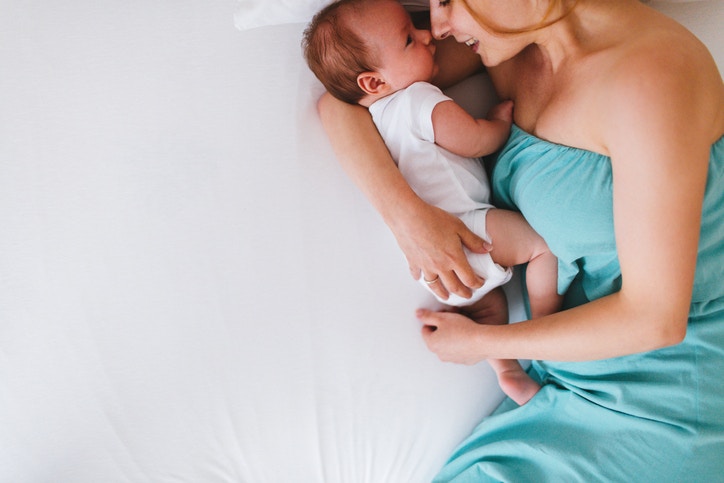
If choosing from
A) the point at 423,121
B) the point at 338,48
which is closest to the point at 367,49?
the point at 338,48

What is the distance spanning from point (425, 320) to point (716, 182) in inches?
23.0

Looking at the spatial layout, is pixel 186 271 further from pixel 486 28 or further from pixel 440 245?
pixel 486 28

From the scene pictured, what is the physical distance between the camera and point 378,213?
1194 mm

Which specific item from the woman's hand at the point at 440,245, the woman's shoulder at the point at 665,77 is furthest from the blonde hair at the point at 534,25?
the woman's hand at the point at 440,245

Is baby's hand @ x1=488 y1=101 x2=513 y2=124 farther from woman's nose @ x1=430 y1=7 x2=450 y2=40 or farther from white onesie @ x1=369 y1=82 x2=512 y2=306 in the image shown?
woman's nose @ x1=430 y1=7 x2=450 y2=40

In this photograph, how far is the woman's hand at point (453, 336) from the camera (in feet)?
3.83

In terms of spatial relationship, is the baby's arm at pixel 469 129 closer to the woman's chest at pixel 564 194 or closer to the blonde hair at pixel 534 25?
the woman's chest at pixel 564 194

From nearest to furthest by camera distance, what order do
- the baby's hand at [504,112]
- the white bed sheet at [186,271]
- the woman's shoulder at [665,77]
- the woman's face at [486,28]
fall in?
the woman's shoulder at [665,77] → the woman's face at [486,28] → the white bed sheet at [186,271] → the baby's hand at [504,112]

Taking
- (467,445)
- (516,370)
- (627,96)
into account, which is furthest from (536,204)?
(467,445)

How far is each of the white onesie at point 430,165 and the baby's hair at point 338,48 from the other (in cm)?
8

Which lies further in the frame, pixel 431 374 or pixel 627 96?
pixel 431 374

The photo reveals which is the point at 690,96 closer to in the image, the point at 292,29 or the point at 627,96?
the point at 627,96

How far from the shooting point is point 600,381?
115cm

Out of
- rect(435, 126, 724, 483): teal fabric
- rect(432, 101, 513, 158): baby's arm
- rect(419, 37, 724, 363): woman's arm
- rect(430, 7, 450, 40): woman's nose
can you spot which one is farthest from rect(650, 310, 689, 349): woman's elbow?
Answer: rect(430, 7, 450, 40): woman's nose
